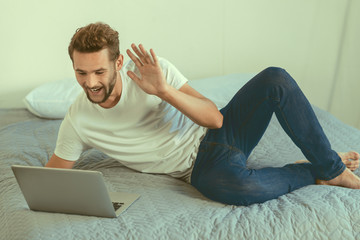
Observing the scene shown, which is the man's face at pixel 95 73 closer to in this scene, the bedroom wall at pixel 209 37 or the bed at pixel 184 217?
the bed at pixel 184 217

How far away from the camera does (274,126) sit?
6.97 ft

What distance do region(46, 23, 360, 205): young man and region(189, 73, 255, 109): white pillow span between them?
721mm

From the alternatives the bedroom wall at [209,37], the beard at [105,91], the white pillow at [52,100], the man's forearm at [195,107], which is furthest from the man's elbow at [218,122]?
the bedroom wall at [209,37]

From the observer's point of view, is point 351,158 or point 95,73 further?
point 351,158

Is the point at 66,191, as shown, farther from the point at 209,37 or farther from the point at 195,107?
the point at 209,37

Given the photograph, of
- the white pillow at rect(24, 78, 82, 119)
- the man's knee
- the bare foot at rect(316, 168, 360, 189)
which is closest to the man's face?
the man's knee

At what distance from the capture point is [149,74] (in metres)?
1.46

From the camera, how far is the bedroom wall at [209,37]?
2568mm

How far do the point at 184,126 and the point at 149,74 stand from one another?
0.93 feet

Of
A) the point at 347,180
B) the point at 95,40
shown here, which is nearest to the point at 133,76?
the point at 95,40

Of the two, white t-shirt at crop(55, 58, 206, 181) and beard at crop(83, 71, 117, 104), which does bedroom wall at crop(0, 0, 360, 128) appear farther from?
beard at crop(83, 71, 117, 104)

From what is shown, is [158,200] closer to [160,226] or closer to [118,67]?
[160,226]

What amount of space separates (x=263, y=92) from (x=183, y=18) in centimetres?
133

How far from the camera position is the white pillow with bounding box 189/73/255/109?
238cm
